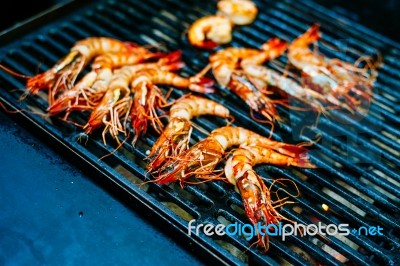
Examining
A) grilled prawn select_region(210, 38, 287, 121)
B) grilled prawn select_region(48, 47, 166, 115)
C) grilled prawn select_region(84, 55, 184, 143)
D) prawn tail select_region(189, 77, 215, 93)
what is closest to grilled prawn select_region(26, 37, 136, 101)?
grilled prawn select_region(48, 47, 166, 115)

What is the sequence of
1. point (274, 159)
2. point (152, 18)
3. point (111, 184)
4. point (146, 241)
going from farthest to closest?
point (152, 18)
point (274, 159)
point (111, 184)
point (146, 241)

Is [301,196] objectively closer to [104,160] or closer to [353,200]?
[353,200]

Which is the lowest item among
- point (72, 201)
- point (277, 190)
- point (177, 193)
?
point (72, 201)

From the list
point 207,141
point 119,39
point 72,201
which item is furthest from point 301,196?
point 119,39

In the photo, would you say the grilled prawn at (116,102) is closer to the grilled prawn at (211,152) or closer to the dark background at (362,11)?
the grilled prawn at (211,152)

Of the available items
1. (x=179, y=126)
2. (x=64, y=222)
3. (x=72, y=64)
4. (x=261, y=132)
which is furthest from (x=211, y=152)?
(x=72, y=64)

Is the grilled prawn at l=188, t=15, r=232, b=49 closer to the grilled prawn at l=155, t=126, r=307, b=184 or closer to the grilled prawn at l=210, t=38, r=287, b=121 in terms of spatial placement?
the grilled prawn at l=210, t=38, r=287, b=121

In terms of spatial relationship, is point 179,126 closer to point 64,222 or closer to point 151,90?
point 151,90

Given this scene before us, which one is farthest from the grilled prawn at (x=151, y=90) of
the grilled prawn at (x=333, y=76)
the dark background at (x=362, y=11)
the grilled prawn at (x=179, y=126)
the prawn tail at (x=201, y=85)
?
the dark background at (x=362, y=11)

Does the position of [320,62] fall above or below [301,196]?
above
